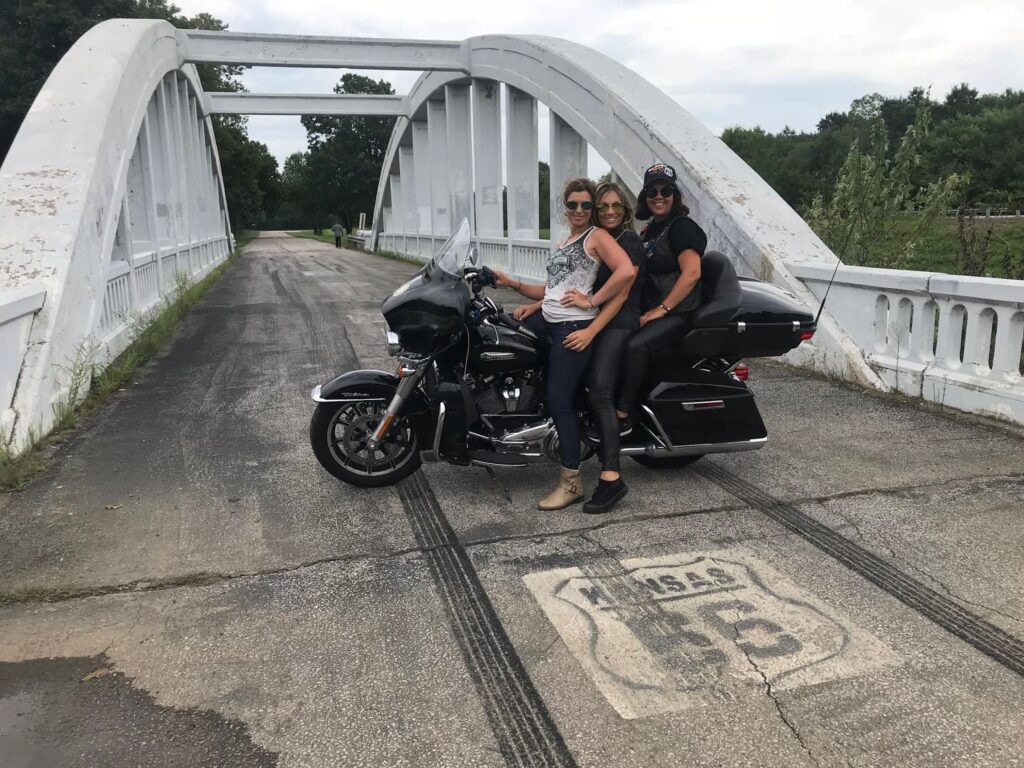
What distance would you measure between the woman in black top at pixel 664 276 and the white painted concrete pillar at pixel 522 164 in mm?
12193

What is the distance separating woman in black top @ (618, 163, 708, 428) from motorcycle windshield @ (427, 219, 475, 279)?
928mm

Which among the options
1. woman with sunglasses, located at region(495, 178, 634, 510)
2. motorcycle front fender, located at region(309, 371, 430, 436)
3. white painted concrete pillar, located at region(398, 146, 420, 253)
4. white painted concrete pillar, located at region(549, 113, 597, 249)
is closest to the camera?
woman with sunglasses, located at region(495, 178, 634, 510)

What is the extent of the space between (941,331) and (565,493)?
3.51 metres

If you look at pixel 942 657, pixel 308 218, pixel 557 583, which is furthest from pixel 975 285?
pixel 308 218

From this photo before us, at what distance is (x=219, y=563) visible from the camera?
3.42 m

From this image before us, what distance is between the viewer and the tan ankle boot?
396cm

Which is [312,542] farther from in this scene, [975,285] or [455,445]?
[975,285]

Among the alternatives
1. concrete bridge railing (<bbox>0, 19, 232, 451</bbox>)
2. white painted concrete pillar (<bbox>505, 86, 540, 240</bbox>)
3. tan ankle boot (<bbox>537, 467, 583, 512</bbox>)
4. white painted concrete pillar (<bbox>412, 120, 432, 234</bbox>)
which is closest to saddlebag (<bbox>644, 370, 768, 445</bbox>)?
tan ankle boot (<bbox>537, 467, 583, 512</bbox>)

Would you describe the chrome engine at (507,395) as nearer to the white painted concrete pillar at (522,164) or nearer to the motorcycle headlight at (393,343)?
the motorcycle headlight at (393,343)

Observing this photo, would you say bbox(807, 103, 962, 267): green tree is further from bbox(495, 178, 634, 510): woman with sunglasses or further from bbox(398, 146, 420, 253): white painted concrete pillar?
bbox(398, 146, 420, 253): white painted concrete pillar

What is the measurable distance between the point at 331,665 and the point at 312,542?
1082 mm

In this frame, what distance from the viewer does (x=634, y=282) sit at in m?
3.85

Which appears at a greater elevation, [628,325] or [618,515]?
[628,325]

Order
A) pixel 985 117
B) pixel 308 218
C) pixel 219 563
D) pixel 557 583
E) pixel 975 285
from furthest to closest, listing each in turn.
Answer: pixel 308 218 < pixel 985 117 < pixel 975 285 < pixel 219 563 < pixel 557 583
